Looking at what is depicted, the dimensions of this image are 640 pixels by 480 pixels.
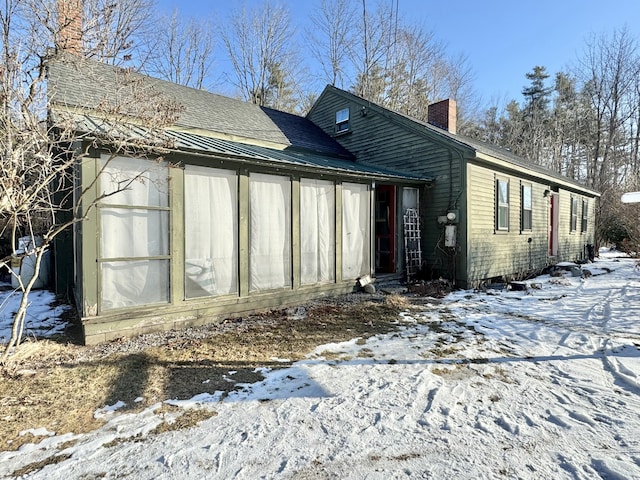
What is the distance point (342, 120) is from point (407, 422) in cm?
1076

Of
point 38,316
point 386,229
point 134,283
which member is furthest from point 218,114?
point 38,316

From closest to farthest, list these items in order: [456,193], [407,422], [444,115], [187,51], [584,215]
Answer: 1. [407,422]
2. [456,193]
3. [444,115]
4. [584,215]
5. [187,51]

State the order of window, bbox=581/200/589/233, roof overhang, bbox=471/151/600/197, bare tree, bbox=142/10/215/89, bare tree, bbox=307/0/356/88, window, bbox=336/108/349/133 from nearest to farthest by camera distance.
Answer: roof overhang, bbox=471/151/600/197 → window, bbox=336/108/349/133 → window, bbox=581/200/589/233 → bare tree, bbox=142/10/215/89 → bare tree, bbox=307/0/356/88

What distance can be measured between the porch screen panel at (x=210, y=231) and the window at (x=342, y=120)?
22.8 ft

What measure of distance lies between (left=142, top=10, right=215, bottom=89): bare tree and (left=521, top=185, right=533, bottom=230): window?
17.5 metres

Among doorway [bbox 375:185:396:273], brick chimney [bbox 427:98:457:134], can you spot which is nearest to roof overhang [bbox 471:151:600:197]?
doorway [bbox 375:185:396:273]

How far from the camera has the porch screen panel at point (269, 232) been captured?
6.34 metres

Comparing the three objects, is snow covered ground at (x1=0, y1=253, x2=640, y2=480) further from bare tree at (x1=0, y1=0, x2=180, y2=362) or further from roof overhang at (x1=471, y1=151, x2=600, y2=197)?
roof overhang at (x1=471, y1=151, x2=600, y2=197)

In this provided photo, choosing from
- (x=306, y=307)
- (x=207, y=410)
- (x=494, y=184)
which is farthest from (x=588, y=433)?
(x=494, y=184)

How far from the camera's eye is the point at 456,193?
8664 millimetres

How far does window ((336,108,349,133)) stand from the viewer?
39.2ft

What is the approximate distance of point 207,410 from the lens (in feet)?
10.0

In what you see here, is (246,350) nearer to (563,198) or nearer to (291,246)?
(291,246)

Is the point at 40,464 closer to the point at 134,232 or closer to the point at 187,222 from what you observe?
the point at 134,232
